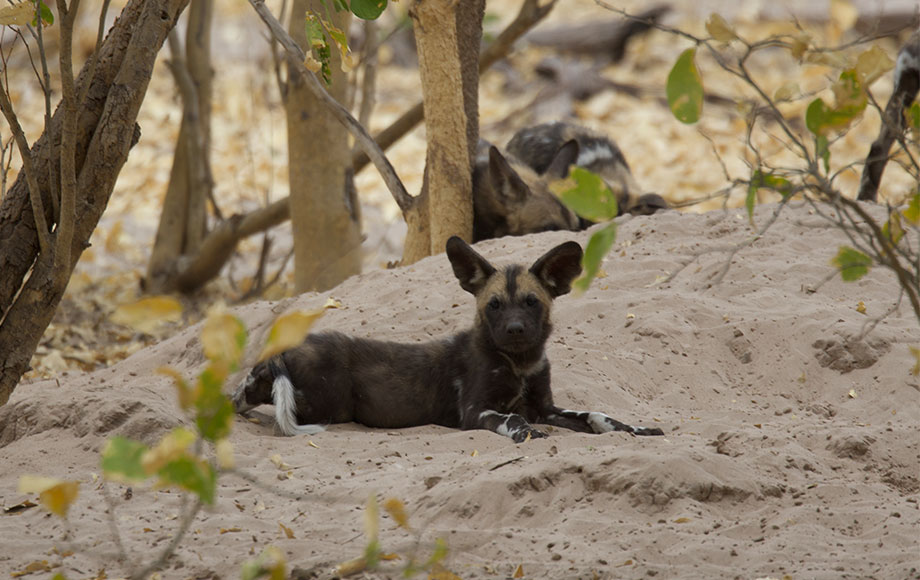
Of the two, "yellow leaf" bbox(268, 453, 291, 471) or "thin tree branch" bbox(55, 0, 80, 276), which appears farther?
"yellow leaf" bbox(268, 453, 291, 471)

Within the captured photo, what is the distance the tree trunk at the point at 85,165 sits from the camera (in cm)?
392

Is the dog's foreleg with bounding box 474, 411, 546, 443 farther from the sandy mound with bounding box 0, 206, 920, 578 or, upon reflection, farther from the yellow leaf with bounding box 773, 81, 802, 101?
the yellow leaf with bounding box 773, 81, 802, 101

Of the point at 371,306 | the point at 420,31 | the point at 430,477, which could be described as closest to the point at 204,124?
the point at 420,31

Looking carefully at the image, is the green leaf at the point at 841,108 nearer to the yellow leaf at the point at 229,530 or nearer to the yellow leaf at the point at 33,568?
the yellow leaf at the point at 229,530

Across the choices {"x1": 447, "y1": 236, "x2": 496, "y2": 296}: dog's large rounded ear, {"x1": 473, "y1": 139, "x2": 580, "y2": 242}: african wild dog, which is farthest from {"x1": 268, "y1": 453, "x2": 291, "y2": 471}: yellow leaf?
{"x1": 473, "y1": 139, "x2": 580, "y2": 242}: african wild dog

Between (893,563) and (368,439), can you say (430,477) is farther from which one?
(893,563)

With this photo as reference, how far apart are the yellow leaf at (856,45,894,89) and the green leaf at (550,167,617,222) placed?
25.5 inches

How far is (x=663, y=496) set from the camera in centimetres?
309

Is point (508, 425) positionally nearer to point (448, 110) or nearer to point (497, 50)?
point (448, 110)

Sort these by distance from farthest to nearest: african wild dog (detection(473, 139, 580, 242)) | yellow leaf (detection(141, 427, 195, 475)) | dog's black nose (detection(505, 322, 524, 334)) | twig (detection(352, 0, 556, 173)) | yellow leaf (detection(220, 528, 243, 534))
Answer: african wild dog (detection(473, 139, 580, 242)) → twig (detection(352, 0, 556, 173)) → dog's black nose (detection(505, 322, 524, 334)) → yellow leaf (detection(220, 528, 243, 534)) → yellow leaf (detection(141, 427, 195, 475))

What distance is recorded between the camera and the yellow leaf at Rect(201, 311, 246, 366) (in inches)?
68.2

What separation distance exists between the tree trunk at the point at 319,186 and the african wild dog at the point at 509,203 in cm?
90

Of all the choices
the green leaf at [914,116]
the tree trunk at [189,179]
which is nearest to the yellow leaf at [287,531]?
the green leaf at [914,116]

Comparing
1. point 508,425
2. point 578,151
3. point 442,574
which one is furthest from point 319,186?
point 442,574
